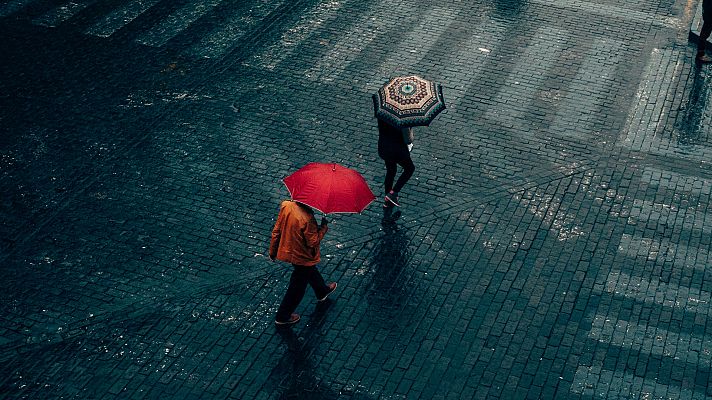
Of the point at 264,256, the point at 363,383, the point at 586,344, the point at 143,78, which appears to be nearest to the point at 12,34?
the point at 143,78

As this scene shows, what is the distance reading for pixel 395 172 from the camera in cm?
1221

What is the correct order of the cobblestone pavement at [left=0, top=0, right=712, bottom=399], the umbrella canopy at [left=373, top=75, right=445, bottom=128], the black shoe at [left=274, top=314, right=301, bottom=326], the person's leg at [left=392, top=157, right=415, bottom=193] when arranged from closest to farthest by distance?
the cobblestone pavement at [left=0, top=0, right=712, bottom=399] → the black shoe at [left=274, top=314, right=301, bottom=326] → the umbrella canopy at [left=373, top=75, right=445, bottom=128] → the person's leg at [left=392, top=157, right=415, bottom=193]

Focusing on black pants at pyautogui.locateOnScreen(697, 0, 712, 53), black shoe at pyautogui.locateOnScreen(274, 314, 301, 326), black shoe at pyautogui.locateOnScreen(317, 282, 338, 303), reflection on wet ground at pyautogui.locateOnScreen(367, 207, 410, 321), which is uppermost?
black pants at pyautogui.locateOnScreen(697, 0, 712, 53)

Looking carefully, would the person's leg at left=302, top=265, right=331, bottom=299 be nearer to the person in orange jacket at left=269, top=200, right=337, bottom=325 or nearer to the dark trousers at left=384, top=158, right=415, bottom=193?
the person in orange jacket at left=269, top=200, right=337, bottom=325

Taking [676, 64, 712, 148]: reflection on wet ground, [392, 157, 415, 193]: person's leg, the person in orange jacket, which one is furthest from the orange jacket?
[676, 64, 712, 148]: reflection on wet ground

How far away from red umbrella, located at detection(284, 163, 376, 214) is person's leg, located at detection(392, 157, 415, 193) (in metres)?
2.05

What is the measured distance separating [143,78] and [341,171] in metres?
6.64

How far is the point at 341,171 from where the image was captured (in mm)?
9938

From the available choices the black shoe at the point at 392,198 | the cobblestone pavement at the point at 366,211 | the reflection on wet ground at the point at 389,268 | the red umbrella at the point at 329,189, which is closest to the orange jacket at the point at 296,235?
the red umbrella at the point at 329,189

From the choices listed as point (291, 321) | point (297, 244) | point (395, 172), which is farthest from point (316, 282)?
point (395, 172)

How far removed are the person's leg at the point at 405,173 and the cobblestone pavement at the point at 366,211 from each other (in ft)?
1.10

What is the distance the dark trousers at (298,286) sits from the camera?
10.2m

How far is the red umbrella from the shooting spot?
9.58m

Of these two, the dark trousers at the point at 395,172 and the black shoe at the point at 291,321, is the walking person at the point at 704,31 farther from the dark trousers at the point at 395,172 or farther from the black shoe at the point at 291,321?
the black shoe at the point at 291,321
